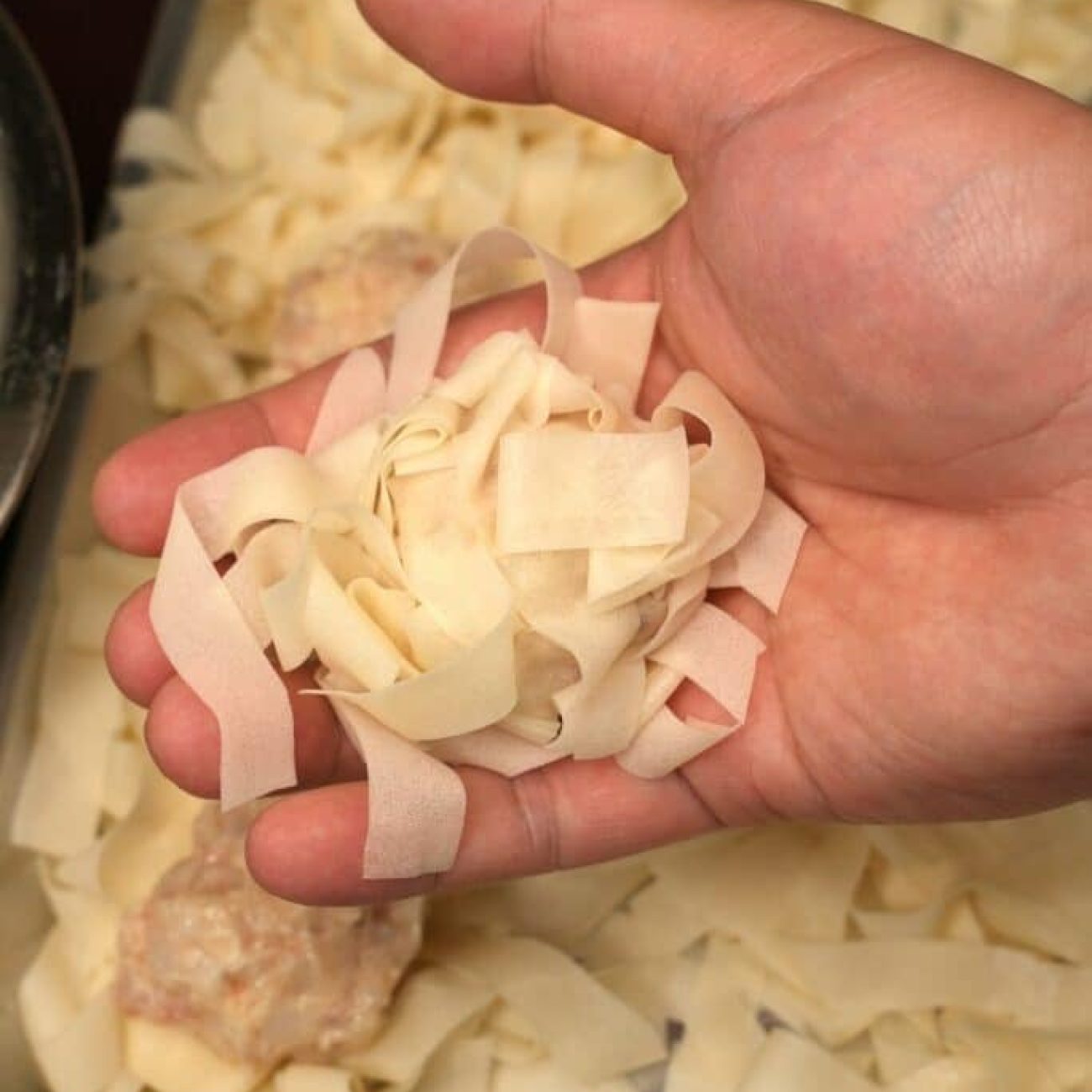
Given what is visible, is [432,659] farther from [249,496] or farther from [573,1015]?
[573,1015]

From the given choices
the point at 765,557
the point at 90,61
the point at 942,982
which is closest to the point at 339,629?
the point at 765,557

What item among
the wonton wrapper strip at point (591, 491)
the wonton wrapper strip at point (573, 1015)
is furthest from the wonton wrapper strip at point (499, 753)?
the wonton wrapper strip at point (573, 1015)

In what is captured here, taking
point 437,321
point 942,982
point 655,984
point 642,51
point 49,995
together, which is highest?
point 642,51

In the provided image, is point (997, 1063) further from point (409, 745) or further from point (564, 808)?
point (409, 745)

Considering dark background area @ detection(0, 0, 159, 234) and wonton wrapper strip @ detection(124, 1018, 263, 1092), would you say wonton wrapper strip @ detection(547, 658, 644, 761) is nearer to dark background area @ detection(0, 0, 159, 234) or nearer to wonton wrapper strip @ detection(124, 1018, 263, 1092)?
wonton wrapper strip @ detection(124, 1018, 263, 1092)

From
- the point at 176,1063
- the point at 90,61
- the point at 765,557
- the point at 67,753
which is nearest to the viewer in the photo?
the point at 765,557

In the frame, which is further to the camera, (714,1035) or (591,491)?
(714,1035)

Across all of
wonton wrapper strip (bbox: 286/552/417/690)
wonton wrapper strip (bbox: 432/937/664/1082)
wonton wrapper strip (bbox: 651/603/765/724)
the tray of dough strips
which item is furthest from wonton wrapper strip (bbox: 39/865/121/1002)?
wonton wrapper strip (bbox: 651/603/765/724)

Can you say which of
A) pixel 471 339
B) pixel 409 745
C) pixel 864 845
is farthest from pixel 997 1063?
pixel 471 339
